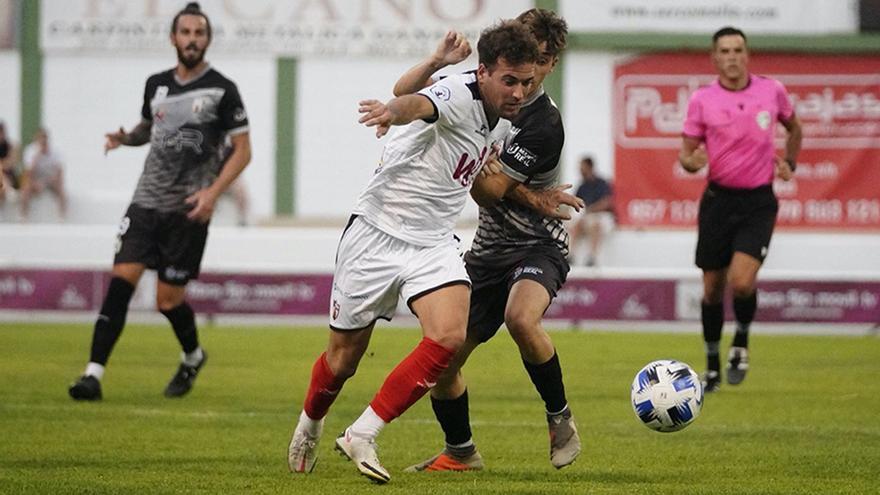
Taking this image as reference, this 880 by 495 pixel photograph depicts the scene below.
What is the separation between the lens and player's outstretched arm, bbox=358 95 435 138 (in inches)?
257

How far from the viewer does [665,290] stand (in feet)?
72.3

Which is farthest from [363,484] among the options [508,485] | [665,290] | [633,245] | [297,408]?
[633,245]

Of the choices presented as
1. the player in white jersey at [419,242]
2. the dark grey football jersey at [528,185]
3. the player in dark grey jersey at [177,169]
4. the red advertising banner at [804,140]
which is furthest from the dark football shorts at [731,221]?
the red advertising banner at [804,140]

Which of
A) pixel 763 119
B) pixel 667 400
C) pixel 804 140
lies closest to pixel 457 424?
pixel 667 400

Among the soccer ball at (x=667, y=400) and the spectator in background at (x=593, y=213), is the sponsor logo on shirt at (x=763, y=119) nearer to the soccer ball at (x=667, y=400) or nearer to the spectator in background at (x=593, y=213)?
the soccer ball at (x=667, y=400)

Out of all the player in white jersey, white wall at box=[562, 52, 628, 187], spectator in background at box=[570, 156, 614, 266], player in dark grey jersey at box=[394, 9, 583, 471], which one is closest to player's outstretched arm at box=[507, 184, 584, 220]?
player in dark grey jersey at box=[394, 9, 583, 471]

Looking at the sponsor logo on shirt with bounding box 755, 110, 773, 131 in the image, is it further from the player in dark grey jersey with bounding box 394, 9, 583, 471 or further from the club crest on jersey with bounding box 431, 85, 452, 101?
the club crest on jersey with bounding box 431, 85, 452, 101

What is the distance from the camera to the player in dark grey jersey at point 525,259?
789cm

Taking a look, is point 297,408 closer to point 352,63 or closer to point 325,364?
point 325,364

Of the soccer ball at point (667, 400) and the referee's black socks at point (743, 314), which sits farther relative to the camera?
the referee's black socks at point (743, 314)

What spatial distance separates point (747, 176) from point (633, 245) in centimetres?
1602

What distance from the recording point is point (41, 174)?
28.6 metres

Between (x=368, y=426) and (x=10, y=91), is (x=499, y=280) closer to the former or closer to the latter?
(x=368, y=426)

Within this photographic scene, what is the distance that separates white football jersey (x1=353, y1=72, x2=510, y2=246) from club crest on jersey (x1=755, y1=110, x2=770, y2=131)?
4903mm
